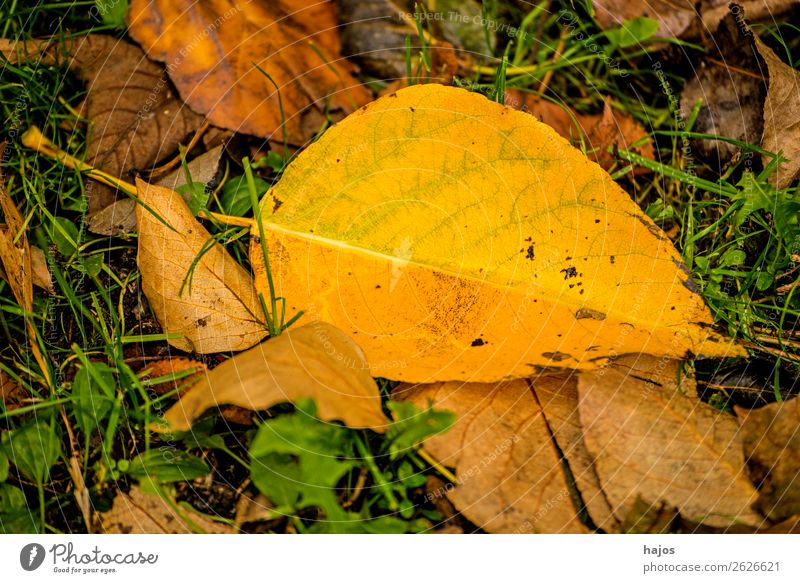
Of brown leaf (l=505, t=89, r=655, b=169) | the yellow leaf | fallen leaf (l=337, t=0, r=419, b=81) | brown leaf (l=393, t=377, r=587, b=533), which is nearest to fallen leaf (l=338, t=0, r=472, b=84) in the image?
fallen leaf (l=337, t=0, r=419, b=81)

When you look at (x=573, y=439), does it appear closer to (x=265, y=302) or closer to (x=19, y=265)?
(x=265, y=302)

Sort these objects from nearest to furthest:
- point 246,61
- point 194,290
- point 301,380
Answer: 1. point 301,380
2. point 194,290
3. point 246,61

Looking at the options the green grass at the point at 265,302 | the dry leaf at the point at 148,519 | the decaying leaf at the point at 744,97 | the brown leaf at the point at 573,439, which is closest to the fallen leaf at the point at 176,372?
the green grass at the point at 265,302

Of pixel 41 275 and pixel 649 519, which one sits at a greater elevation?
pixel 41 275

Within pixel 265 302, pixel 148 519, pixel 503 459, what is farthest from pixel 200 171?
pixel 503 459
